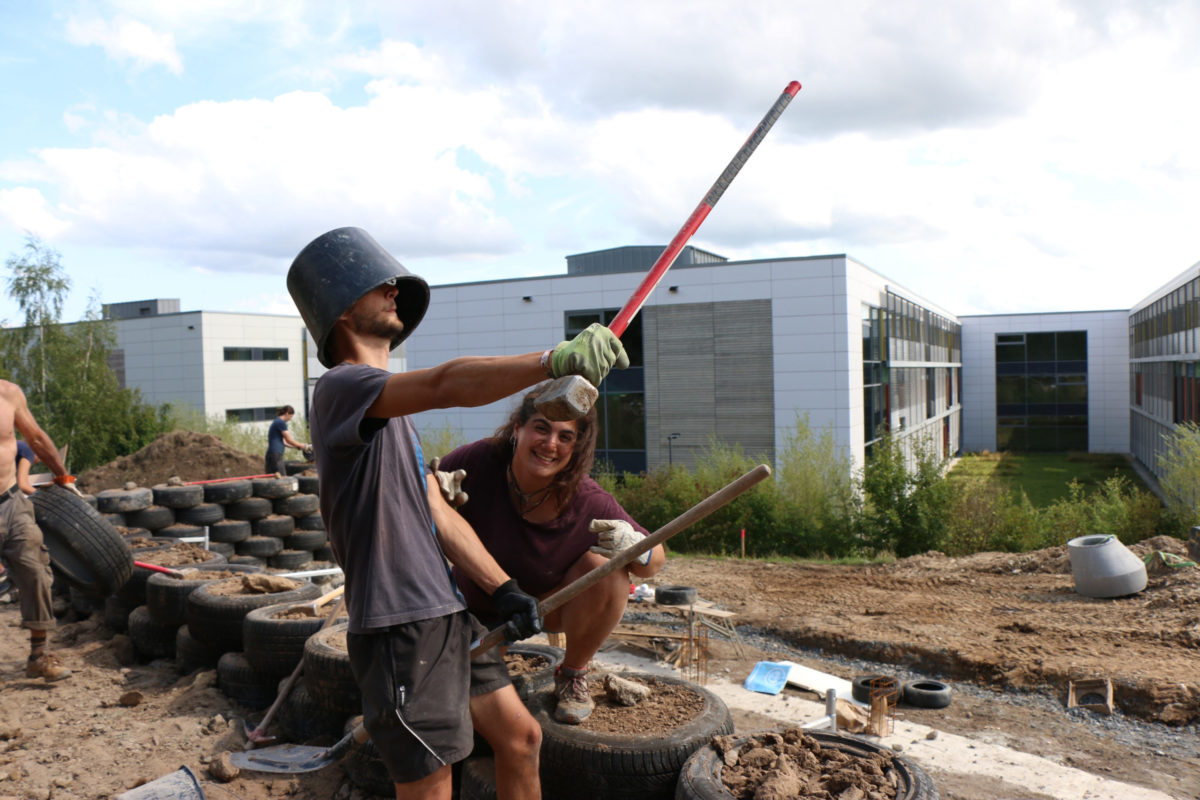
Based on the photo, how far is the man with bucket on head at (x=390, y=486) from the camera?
6.70 feet

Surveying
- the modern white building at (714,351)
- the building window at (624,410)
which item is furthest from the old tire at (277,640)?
the building window at (624,410)

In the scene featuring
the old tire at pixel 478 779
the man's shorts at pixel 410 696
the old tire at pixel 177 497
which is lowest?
the old tire at pixel 478 779

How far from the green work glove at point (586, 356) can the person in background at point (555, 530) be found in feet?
4.45

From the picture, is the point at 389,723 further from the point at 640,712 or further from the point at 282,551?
the point at 282,551

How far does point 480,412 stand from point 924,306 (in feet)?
68.2

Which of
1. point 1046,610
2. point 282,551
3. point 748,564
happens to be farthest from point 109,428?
point 1046,610

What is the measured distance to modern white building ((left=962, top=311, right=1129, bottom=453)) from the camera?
41875mm

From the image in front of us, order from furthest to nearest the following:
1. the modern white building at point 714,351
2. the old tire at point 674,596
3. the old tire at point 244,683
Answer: the modern white building at point 714,351 < the old tire at point 674,596 < the old tire at point 244,683

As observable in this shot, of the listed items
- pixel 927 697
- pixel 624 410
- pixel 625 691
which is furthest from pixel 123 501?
pixel 624 410

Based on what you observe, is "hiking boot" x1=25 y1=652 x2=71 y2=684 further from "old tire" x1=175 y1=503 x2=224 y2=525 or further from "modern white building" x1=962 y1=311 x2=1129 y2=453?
"modern white building" x1=962 y1=311 x2=1129 y2=453

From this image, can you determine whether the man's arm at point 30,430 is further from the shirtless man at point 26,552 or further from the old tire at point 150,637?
the old tire at point 150,637

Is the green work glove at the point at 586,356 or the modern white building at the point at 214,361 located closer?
the green work glove at the point at 586,356

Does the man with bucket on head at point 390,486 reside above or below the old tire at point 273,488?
above

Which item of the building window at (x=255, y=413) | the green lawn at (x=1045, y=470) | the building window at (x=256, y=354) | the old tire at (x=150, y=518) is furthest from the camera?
the building window at (x=255, y=413)
